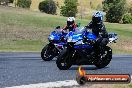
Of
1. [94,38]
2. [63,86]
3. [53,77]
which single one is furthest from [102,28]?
[63,86]

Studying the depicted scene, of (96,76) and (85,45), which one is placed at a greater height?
(96,76)

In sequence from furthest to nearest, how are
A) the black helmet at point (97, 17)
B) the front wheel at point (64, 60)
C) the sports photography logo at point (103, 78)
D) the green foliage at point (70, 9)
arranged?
the green foliage at point (70, 9)
the black helmet at point (97, 17)
the front wheel at point (64, 60)
the sports photography logo at point (103, 78)

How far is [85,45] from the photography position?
13875 millimetres

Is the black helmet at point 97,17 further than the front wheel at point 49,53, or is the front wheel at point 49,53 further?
the front wheel at point 49,53

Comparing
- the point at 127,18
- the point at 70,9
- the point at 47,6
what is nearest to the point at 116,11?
the point at 127,18

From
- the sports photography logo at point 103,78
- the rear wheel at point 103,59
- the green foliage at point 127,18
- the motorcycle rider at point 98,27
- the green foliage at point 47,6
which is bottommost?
the green foliage at point 127,18

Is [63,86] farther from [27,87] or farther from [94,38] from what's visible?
[94,38]

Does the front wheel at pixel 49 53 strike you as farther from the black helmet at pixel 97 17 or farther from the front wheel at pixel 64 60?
the front wheel at pixel 64 60

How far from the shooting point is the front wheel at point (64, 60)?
1316 centimetres

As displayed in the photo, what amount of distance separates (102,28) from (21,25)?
43.8 m

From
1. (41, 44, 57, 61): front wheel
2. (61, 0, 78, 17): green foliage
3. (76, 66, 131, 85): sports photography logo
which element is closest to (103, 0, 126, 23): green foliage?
(61, 0, 78, 17): green foliage

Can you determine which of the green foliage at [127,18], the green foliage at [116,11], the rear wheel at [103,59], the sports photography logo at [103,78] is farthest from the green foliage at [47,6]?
the sports photography logo at [103,78]

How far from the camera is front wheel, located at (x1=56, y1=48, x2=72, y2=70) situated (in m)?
13.2

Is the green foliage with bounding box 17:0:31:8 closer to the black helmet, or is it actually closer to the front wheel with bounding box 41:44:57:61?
the front wheel with bounding box 41:44:57:61
